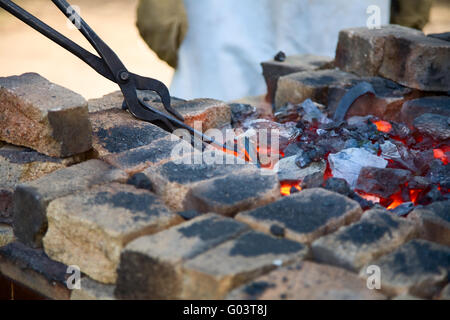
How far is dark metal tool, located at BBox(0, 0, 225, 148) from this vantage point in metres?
2.64

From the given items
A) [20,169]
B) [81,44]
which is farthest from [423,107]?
[81,44]

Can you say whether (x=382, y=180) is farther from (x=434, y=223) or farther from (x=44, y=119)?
(x=44, y=119)

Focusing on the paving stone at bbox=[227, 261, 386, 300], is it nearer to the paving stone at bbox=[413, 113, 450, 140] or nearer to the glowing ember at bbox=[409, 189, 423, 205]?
the glowing ember at bbox=[409, 189, 423, 205]

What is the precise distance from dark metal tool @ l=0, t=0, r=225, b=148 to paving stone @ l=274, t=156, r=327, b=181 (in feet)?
1.08

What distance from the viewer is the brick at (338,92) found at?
3.58m

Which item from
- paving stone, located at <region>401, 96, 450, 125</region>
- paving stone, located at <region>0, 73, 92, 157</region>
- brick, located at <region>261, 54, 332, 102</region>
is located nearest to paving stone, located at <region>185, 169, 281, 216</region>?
paving stone, located at <region>0, 73, 92, 157</region>

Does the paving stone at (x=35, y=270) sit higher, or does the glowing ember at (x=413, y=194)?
the glowing ember at (x=413, y=194)

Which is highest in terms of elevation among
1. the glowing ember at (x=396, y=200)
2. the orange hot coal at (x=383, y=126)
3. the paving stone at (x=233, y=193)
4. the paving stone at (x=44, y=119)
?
the paving stone at (x=44, y=119)

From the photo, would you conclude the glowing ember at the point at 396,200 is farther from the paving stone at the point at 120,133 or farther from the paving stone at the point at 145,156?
the paving stone at the point at 120,133

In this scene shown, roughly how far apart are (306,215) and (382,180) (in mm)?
715

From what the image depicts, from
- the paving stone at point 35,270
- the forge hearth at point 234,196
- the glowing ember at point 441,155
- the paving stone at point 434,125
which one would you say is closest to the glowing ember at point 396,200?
the forge hearth at point 234,196

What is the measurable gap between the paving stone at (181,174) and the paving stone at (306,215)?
291 mm

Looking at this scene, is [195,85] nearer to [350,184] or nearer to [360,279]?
[350,184]

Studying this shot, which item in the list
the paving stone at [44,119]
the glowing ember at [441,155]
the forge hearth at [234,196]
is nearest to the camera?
the forge hearth at [234,196]
